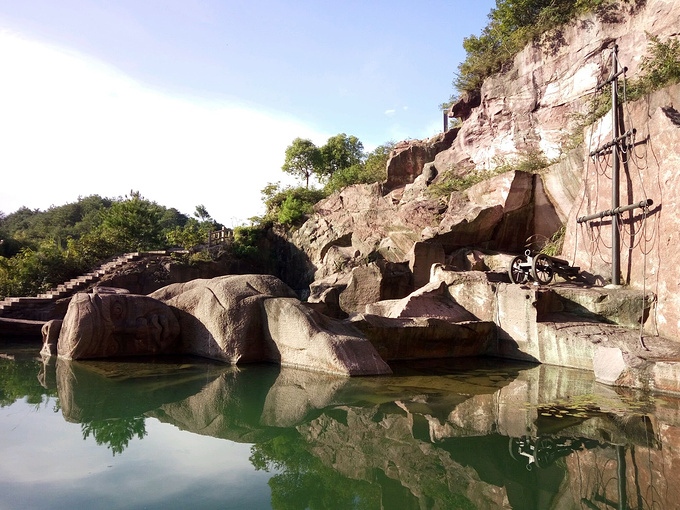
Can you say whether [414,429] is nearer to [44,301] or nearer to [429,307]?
[429,307]

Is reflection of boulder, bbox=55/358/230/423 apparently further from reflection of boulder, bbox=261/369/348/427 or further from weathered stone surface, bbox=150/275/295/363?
reflection of boulder, bbox=261/369/348/427

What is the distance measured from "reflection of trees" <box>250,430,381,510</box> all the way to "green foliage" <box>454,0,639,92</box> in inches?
711

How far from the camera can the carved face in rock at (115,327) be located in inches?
362

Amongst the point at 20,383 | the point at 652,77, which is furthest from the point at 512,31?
the point at 20,383

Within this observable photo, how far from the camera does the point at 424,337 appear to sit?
1018 cm

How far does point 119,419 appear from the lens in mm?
5699

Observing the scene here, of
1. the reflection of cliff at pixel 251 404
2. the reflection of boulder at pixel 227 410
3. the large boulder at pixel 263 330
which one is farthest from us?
the large boulder at pixel 263 330

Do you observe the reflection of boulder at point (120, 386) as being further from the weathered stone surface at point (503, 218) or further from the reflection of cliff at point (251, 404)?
the weathered stone surface at point (503, 218)

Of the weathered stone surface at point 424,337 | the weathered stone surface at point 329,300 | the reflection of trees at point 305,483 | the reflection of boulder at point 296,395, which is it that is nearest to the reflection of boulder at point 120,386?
the reflection of boulder at point 296,395

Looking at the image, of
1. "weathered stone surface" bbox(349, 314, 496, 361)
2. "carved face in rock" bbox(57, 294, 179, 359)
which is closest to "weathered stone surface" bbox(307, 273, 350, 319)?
"weathered stone surface" bbox(349, 314, 496, 361)

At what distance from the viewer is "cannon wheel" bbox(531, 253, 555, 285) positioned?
37.0ft

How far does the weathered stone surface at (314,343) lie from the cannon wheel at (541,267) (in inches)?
184

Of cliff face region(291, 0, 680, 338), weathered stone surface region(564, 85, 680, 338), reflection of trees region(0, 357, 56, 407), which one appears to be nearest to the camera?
reflection of trees region(0, 357, 56, 407)

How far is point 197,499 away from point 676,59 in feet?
48.2
